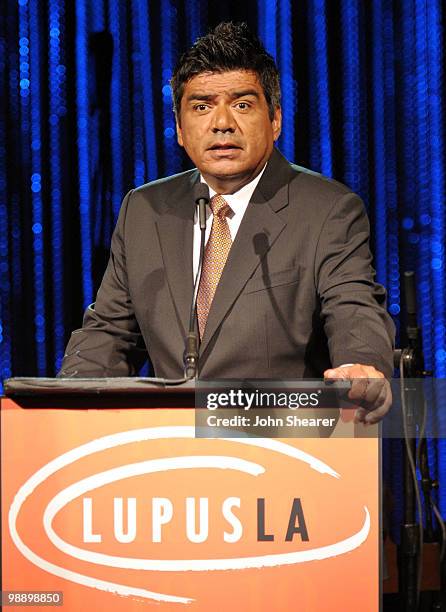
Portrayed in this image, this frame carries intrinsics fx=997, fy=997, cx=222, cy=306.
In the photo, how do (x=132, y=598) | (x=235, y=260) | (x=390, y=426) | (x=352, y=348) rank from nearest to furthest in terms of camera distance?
1. (x=132, y=598)
2. (x=352, y=348)
3. (x=235, y=260)
4. (x=390, y=426)

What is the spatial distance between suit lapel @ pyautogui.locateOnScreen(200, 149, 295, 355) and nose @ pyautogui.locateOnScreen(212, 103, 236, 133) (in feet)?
0.48

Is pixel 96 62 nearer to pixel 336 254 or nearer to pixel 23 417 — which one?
pixel 336 254

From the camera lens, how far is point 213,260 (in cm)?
212

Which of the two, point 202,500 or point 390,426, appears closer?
point 202,500

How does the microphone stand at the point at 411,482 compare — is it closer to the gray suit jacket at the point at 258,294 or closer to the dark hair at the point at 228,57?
the gray suit jacket at the point at 258,294

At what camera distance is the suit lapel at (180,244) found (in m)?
2.06

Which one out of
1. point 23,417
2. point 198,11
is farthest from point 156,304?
point 198,11

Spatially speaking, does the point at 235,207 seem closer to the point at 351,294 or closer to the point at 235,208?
the point at 235,208

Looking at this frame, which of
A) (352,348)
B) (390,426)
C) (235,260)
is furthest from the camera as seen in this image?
(390,426)

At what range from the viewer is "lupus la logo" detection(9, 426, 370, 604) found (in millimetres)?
1387

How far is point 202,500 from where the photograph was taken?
1.39 metres

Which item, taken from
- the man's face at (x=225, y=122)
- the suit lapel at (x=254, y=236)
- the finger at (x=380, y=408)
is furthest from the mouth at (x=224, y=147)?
the finger at (x=380, y=408)

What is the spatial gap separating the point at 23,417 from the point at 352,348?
66 cm

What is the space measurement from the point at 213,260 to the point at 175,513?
2.69 feet
